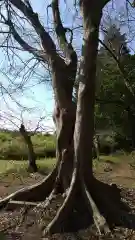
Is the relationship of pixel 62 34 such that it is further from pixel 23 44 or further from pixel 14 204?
pixel 14 204

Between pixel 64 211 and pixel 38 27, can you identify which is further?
pixel 38 27

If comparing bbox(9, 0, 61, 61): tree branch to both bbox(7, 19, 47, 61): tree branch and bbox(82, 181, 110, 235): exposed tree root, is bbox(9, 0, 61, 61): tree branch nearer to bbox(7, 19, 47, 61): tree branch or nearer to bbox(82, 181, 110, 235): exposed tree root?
bbox(7, 19, 47, 61): tree branch

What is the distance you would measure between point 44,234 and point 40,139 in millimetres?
18427

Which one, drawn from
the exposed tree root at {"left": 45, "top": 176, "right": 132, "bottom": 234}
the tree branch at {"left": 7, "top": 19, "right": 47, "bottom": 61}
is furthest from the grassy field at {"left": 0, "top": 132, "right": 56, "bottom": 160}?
the exposed tree root at {"left": 45, "top": 176, "right": 132, "bottom": 234}

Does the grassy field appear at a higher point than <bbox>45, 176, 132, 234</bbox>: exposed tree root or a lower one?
higher

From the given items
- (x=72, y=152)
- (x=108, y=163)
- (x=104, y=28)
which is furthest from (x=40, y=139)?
(x=72, y=152)

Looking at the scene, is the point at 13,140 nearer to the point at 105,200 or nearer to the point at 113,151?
the point at 113,151

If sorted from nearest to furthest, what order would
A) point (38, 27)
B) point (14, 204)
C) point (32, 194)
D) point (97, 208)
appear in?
point (97, 208), point (14, 204), point (32, 194), point (38, 27)

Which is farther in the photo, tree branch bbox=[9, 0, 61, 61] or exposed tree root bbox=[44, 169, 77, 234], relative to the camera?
tree branch bbox=[9, 0, 61, 61]

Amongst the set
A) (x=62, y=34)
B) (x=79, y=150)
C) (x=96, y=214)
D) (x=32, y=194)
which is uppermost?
(x=62, y=34)

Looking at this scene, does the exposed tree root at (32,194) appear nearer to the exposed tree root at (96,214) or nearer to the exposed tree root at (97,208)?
the exposed tree root at (97,208)

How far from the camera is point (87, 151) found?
364 inches

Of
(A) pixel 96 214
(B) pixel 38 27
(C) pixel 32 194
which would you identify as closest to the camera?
(A) pixel 96 214

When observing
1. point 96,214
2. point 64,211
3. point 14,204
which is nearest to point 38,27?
point 14,204
